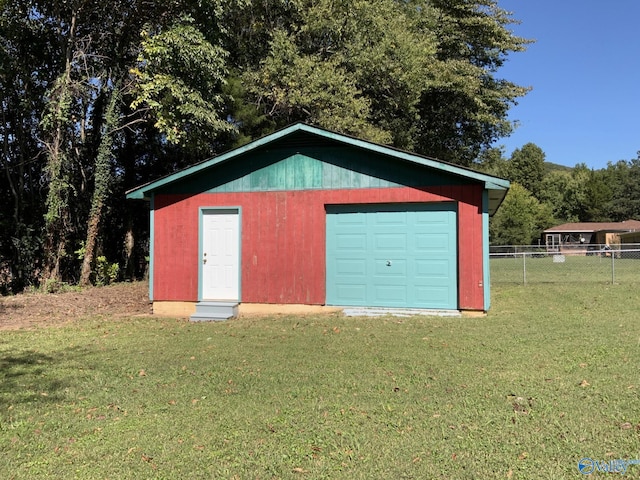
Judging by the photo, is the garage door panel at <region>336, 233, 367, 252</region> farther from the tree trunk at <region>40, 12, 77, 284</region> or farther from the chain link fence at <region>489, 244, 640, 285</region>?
the tree trunk at <region>40, 12, 77, 284</region>

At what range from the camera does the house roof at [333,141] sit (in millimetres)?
8711

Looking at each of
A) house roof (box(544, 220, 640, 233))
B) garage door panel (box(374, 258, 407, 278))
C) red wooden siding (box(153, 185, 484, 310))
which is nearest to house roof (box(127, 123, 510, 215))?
red wooden siding (box(153, 185, 484, 310))

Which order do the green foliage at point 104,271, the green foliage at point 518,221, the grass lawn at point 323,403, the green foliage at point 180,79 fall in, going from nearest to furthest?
the grass lawn at point 323,403 < the green foliage at point 180,79 < the green foliage at point 104,271 < the green foliage at point 518,221

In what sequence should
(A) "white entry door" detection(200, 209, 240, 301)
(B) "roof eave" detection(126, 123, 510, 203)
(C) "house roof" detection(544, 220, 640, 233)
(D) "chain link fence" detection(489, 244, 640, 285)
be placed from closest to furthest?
(B) "roof eave" detection(126, 123, 510, 203) < (A) "white entry door" detection(200, 209, 240, 301) < (D) "chain link fence" detection(489, 244, 640, 285) < (C) "house roof" detection(544, 220, 640, 233)

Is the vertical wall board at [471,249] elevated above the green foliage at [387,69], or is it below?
below

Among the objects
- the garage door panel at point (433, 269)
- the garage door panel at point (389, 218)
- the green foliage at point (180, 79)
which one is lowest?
the garage door panel at point (433, 269)

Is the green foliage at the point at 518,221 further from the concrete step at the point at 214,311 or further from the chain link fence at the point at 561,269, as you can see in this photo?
the concrete step at the point at 214,311

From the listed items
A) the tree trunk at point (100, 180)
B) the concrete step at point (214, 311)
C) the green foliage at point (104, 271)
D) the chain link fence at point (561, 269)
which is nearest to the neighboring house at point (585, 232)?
the chain link fence at point (561, 269)

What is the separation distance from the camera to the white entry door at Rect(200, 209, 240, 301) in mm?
10047

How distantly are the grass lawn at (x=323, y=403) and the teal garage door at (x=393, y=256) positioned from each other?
62.5 inches

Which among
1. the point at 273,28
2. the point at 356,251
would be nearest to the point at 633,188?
the point at 273,28

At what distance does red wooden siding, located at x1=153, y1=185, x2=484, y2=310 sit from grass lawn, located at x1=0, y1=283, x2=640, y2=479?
2.11 meters

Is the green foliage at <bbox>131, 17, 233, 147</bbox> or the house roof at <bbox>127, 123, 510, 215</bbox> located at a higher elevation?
the green foliage at <bbox>131, 17, 233, 147</bbox>

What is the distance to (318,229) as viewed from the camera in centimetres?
976
